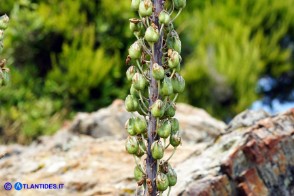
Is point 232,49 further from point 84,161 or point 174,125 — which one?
point 174,125

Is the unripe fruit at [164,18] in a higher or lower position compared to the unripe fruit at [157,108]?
higher

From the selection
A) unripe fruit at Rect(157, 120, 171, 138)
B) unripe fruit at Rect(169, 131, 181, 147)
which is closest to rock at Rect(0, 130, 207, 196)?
unripe fruit at Rect(169, 131, 181, 147)

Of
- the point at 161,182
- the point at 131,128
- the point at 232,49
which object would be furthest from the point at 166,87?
the point at 232,49

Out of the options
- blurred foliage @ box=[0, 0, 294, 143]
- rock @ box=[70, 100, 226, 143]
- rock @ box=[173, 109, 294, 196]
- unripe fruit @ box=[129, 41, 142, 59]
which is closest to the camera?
unripe fruit @ box=[129, 41, 142, 59]

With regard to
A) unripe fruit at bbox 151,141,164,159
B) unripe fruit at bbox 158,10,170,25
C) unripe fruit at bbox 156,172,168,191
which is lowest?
unripe fruit at bbox 156,172,168,191

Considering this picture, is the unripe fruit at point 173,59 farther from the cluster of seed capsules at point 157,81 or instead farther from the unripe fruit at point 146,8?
the unripe fruit at point 146,8

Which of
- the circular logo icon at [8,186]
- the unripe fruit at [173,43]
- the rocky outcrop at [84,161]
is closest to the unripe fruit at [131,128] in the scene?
the unripe fruit at [173,43]

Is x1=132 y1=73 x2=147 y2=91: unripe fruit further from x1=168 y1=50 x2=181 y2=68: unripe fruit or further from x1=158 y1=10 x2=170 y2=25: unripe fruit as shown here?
x1=158 y1=10 x2=170 y2=25: unripe fruit

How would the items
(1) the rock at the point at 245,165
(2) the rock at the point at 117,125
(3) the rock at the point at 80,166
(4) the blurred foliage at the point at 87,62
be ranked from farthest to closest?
1. (4) the blurred foliage at the point at 87,62
2. (2) the rock at the point at 117,125
3. (3) the rock at the point at 80,166
4. (1) the rock at the point at 245,165
